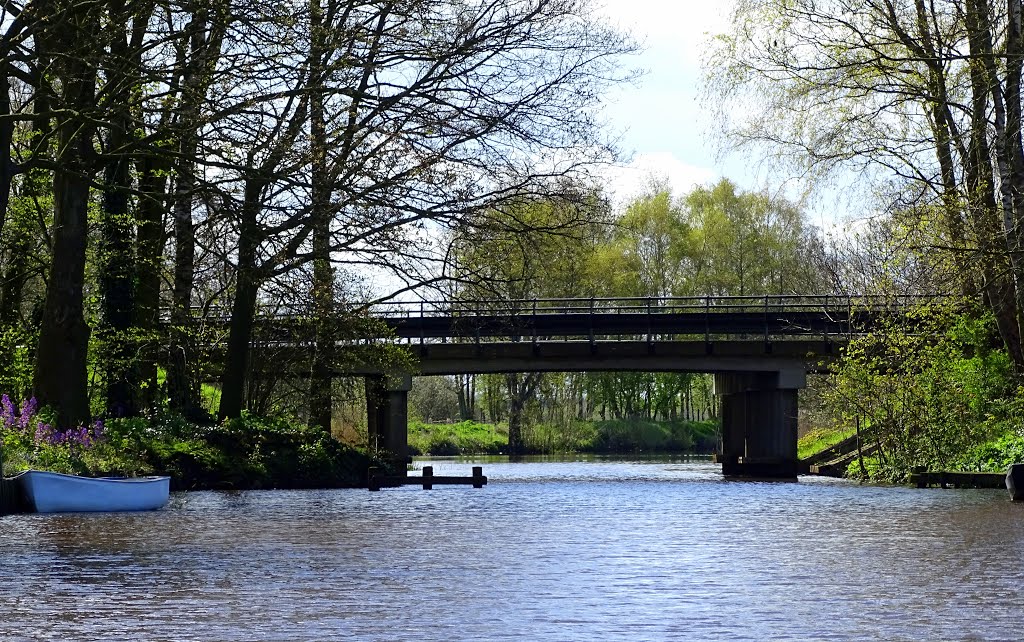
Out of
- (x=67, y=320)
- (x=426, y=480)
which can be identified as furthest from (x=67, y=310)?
(x=426, y=480)

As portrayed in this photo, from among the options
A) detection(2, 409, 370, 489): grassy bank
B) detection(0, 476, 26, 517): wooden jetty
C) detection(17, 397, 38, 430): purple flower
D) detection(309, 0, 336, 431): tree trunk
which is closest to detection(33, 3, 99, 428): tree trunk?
detection(2, 409, 370, 489): grassy bank

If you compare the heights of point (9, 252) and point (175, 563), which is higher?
point (9, 252)

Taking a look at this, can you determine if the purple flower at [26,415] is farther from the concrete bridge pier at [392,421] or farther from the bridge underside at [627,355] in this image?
the bridge underside at [627,355]

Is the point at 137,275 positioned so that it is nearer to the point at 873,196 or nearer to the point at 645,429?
the point at 873,196

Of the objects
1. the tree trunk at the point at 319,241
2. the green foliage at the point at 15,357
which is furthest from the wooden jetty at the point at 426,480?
the green foliage at the point at 15,357

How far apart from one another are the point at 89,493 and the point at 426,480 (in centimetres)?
1182

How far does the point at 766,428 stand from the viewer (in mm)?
48562

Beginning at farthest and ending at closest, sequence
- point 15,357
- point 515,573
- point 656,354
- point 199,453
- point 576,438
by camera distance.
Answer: point 576,438 → point 656,354 → point 15,357 → point 199,453 → point 515,573

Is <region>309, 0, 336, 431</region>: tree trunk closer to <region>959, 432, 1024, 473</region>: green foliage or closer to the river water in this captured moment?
the river water

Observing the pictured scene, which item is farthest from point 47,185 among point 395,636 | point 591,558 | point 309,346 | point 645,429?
point 645,429

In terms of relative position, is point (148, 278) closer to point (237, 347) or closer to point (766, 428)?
point (237, 347)

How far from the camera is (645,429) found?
7381cm

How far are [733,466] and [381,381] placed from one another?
1651 cm

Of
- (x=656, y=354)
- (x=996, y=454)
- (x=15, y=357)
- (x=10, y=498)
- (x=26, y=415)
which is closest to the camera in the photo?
(x=10, y=498)
